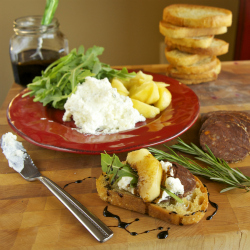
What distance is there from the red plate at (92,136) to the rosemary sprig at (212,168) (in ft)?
0.30

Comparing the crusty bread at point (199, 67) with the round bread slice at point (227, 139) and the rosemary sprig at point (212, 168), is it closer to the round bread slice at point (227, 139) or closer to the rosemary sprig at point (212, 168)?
the round bread slice at point (227, 139)

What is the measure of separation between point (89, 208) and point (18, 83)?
149 cm

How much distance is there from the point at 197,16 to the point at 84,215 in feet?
6.72

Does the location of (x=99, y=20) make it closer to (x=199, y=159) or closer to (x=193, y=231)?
(x=199, y=159)

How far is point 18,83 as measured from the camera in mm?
2408

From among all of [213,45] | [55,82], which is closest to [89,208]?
[55,82]

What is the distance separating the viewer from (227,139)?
1.51 meters

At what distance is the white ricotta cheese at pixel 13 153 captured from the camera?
145 centimetres

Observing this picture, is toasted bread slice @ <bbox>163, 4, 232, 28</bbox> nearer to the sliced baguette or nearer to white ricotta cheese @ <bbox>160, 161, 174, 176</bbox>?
the sliced baguette

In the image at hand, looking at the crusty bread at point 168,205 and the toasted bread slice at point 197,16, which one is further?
the toasted bread slice at point 197,16

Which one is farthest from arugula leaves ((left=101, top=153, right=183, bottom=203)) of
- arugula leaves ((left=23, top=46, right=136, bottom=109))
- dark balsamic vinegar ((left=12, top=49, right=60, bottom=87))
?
dark balsamic vinegar ((left=12, top=49, right=60, bottom=87))

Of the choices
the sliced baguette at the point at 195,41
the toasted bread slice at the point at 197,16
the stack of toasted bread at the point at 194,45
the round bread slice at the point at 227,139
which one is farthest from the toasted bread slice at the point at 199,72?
the round bread slice at the point at 227,139

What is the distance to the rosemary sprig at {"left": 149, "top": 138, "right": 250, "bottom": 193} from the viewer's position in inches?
51.3

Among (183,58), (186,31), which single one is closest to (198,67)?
(183,58)
